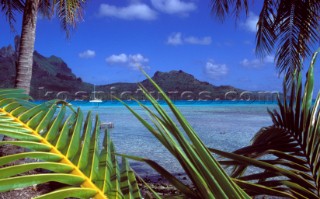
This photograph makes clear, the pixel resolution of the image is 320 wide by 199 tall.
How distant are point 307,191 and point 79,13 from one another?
704 centimetres

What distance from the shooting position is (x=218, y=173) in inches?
13.0

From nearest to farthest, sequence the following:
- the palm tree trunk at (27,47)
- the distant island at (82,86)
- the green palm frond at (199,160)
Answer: the green palm frond at (199,160)
the palm tree trunk at (27,47)
the distant island at (82,86)

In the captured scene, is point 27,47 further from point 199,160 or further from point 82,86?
point 82,86

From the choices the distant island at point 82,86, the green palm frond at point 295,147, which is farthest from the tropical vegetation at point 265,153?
the distant island at point 82,86

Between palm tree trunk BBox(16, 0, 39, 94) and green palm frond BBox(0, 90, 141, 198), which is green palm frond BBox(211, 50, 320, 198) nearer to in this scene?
green palm frond BBox(0, 90, 141, 198)

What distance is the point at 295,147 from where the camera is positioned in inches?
43.8

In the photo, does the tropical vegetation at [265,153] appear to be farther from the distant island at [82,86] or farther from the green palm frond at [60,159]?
the distant island at [82,86]

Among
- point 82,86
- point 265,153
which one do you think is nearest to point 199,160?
point 265,153

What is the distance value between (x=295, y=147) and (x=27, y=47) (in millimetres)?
5593

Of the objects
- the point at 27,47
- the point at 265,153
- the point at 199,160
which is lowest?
the point at 265,153

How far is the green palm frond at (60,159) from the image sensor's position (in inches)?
15.8

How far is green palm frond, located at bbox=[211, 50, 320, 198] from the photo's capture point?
34.4 inches

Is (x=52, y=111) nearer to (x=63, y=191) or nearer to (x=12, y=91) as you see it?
(x=12, y=91)

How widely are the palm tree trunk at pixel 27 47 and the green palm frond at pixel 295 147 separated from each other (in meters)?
5.09
